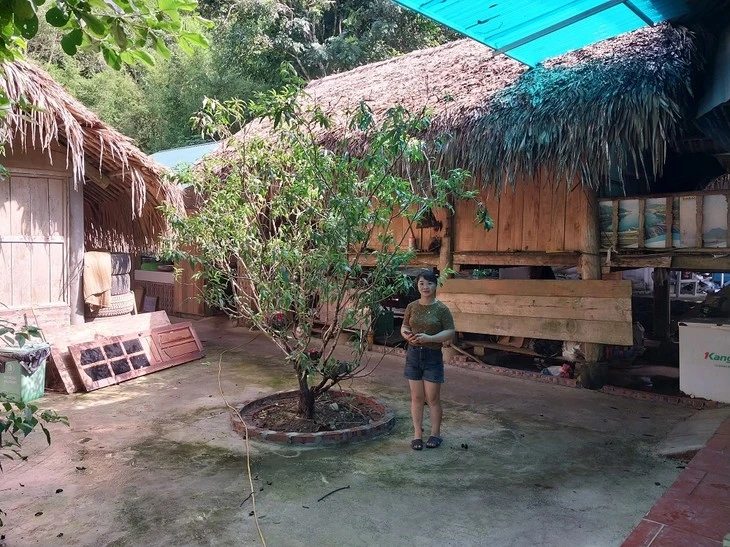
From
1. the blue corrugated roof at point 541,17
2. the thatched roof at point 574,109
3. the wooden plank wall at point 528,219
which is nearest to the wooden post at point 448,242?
the wooden plank wall at point 528,219

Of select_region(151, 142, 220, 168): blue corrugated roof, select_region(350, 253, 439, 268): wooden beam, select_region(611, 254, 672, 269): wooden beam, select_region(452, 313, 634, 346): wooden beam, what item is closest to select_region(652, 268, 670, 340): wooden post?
select_region(611, 254, 672, 269): wooden beam

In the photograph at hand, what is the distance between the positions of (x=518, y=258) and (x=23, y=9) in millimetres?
5963

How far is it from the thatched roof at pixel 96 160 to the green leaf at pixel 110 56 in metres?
2.92

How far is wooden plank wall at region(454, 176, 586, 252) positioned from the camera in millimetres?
6305

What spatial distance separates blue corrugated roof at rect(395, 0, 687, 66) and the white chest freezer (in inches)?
112

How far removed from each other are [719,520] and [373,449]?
2258mm

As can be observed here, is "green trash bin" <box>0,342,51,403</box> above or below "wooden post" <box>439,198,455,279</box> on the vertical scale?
below

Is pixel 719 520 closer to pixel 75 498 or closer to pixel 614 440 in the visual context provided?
pixel 614 440

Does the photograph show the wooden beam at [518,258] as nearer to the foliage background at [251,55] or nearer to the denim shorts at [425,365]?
the denim shorts at [425,365]

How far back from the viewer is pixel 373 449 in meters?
4.26

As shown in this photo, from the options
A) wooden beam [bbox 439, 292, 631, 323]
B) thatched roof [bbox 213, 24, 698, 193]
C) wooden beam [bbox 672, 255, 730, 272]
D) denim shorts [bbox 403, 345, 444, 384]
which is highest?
thatched roof [bbox 213, 24, 698, 193]

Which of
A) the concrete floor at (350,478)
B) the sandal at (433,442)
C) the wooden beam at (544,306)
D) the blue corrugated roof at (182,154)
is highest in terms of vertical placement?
the blue corrugated roof at (182,154)

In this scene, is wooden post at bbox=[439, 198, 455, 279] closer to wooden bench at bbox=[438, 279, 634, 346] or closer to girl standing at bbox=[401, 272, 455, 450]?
wooden bench at bbox=[438, 279, 634, 346]

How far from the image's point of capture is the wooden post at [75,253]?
21.8 ft
